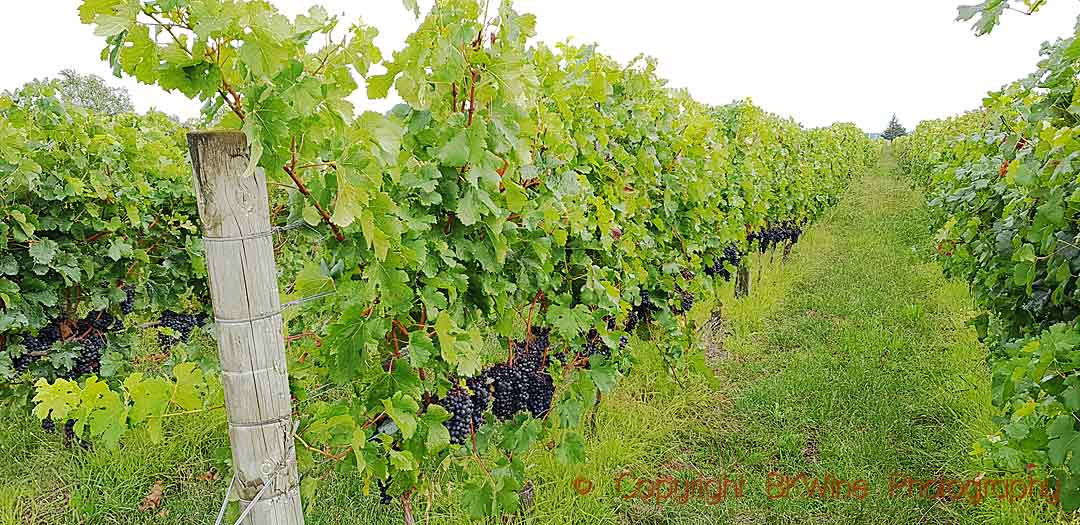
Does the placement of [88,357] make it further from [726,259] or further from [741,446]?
[726,259]

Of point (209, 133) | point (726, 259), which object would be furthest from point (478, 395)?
point (726, 259)

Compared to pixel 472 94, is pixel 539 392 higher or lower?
lower

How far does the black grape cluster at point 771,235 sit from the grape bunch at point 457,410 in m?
4.99

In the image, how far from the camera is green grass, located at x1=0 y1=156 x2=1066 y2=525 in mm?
3396

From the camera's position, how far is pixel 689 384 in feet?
15.8

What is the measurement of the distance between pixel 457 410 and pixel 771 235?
21.0 ft

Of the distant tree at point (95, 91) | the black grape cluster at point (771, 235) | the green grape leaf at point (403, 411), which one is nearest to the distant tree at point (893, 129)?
the distant tree at point (95, 91)

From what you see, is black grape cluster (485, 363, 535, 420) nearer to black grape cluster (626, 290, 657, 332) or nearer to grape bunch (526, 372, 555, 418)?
grape bunch (526, 372, 555, 418)

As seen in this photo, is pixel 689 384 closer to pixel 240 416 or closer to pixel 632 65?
pixel 632 65

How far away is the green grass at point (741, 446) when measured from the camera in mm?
3396

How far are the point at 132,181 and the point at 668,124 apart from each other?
126 inches

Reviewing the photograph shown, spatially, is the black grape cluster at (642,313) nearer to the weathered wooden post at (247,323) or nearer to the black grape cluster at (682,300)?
the black grape cluster at (682,300)

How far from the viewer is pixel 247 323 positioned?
4.79ft

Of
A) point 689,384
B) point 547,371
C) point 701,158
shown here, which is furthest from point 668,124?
point 547,371
